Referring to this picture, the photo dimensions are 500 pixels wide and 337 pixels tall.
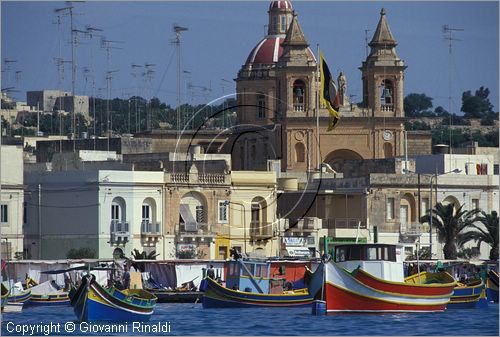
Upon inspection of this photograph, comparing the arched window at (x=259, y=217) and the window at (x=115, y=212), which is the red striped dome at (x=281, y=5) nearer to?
the arched window at (x=259, y=217)

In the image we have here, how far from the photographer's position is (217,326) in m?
75.8

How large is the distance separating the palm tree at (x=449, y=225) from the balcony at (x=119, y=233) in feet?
48.7

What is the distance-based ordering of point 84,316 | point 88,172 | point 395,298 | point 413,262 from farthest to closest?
point 88,172
point 413,262
point 395,298
point 84,316

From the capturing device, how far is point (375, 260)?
8056 cm

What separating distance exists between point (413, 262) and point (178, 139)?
46351 millimetres

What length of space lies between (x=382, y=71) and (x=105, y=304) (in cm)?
6226

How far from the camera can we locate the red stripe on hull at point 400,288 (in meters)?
78.9

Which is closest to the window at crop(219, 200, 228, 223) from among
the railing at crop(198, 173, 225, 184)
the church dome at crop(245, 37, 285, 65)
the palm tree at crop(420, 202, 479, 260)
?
the railing at crop(198, 173, 225, 184)

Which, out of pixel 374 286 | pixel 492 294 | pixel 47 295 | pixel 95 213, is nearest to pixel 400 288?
pixel 374 286

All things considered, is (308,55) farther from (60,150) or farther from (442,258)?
(442,258)

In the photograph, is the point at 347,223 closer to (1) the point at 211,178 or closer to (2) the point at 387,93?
(1) the point at 211,178

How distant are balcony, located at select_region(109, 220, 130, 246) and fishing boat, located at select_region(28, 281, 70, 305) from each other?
15.1 meters

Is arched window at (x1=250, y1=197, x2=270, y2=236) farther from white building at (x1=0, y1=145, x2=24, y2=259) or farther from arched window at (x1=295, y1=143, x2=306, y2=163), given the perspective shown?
arched window at (x1=295, y1=143, x2=306, y2=163)

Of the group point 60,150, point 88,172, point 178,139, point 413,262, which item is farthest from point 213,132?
point 413,262
